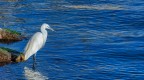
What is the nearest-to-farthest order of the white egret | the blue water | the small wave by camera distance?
the blue water < the white egret < the small wave

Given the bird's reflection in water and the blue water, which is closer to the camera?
the bird's reflection in water

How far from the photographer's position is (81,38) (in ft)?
108

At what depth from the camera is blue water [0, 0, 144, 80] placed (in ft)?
77.4

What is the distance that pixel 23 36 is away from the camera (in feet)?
106

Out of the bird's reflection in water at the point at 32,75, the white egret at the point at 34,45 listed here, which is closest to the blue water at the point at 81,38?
the bird's reflection in water at the point at 32,75

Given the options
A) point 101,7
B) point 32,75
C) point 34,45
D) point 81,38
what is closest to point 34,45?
point 34,45

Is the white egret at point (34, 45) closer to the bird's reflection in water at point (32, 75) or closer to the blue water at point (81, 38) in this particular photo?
the blue water at point (81, 38)

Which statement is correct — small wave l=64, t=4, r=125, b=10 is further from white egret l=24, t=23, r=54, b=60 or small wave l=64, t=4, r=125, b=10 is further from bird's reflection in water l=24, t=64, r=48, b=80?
bird's reflection in water l=24, t=64, r=48, b=80

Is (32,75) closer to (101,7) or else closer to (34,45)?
(34,45)

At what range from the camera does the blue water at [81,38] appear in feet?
77.4

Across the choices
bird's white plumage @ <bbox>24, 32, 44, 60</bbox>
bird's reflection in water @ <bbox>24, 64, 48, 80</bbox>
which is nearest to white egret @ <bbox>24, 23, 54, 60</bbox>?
bird's white plumage @ <bbox>24, 32, 44, 60</bbox>

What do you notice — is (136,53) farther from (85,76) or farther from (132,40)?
(85,76)

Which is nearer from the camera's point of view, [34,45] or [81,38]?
[34,45]

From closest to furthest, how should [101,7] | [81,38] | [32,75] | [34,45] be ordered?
1. [32,75]
2. [34,45]
3. [81,38]
4. [101,7]
